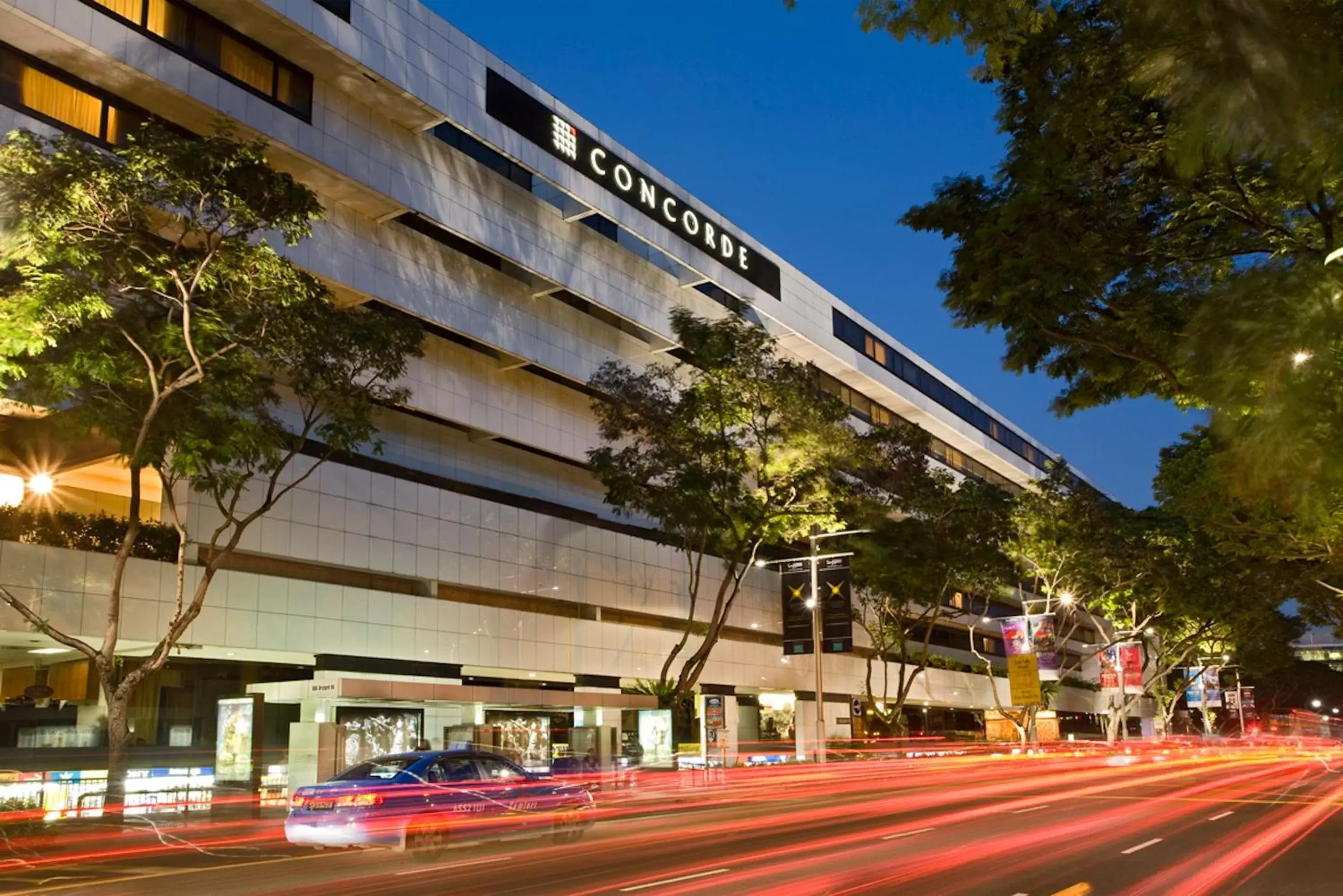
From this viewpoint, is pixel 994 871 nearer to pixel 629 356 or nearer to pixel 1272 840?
pixel 1272 840

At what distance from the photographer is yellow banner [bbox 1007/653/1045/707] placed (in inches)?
1640

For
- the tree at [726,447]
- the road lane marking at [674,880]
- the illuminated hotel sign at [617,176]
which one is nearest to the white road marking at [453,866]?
the road lane marking at [674,880]

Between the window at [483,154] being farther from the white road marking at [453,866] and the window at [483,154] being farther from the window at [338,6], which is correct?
the white road marking at [453,866]

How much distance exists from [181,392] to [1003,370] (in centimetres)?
1466

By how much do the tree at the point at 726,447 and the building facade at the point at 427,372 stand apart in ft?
13.5

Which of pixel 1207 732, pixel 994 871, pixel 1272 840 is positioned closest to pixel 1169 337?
pixel 994 871

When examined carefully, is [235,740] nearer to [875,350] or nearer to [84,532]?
[84,532]

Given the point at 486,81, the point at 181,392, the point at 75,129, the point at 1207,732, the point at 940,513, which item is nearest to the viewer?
the point at 181,392

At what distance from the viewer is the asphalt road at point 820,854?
1280 cm

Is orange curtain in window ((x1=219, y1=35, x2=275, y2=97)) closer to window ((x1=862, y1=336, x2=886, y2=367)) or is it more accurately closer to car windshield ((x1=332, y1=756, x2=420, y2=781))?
car windshield ((x1=332, y1=756, x2=420, y2=781))

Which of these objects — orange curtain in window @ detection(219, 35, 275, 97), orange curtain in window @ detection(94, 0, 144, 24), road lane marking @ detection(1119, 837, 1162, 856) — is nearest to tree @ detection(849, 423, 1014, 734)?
orange curtain in window @ detection(219, 35, 275, 97)

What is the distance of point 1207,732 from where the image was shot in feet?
318

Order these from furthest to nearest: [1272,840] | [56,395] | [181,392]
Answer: [181,392]
[56,395]
[1272,840]

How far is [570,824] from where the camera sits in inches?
734
